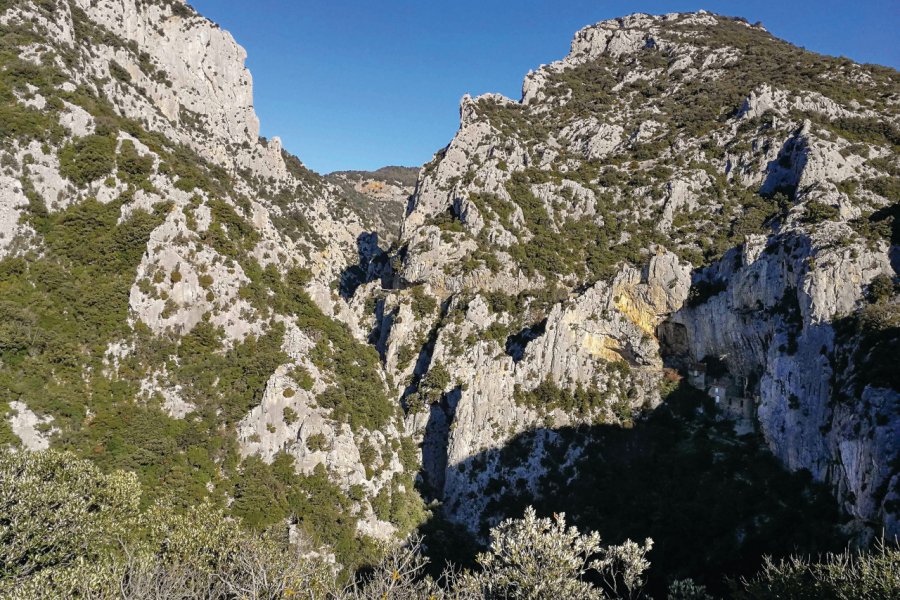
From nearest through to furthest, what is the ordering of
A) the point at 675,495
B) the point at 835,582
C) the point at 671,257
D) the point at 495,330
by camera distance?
the point at 835,582, the point at 675,495, the point at 671,257, the point at 495,330

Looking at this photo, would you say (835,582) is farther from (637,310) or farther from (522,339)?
(522,339)

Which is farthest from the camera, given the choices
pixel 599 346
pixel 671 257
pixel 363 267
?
pixel 363 267

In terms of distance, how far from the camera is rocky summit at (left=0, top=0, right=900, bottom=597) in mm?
31016

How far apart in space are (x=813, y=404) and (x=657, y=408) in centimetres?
1255

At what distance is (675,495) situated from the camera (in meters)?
36.2

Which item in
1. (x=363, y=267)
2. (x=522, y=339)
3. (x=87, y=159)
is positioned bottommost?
(x=522, y=339)

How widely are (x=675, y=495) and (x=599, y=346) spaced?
50.5 ft

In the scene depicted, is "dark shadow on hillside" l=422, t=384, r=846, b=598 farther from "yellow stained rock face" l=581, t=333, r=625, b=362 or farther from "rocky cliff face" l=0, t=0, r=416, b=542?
"rocky cliff face" l=0, t=0, r=416, b=542

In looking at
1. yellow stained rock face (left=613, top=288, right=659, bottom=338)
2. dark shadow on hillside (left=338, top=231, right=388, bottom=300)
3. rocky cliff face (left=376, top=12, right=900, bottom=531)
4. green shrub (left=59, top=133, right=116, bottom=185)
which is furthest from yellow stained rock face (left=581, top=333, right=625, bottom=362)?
green shrub (left=59, top=133, right=116, bottom=185)

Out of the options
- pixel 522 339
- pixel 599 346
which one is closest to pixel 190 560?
pixel 522 339

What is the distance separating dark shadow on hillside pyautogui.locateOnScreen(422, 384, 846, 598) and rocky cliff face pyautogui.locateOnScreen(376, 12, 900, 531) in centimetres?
135

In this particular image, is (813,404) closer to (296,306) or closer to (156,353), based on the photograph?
(296,306)

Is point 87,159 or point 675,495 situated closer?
point 675,495

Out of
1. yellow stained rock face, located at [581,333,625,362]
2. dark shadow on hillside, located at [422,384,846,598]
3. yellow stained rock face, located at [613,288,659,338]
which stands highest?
yellow stained rock face, located at [613,288,659,338]
